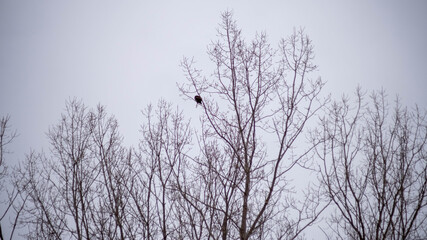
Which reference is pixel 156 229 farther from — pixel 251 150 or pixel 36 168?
pixel 36 168

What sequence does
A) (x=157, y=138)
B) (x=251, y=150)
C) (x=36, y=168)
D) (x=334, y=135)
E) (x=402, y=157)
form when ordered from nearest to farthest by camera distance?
1. (x=251, y=150)
2. (x=402, y=157)
3. (x=334, y=135)
4. (x=157, y=138)
5. (x=36, y=168)

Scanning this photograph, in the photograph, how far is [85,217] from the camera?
4949 mm

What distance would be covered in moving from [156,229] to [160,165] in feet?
3.89

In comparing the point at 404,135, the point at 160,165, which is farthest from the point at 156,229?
the point at 404,135

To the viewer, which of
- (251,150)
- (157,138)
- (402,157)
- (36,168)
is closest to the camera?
(251,150)

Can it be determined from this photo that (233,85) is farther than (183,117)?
No

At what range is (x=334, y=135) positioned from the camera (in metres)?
5.20

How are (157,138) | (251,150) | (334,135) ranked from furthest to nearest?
(157,138) → (334,135) → (251,150)

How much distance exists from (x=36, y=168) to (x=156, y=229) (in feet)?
13.1

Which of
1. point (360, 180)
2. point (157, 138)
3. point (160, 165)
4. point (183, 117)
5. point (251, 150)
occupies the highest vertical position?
point (183, 117)

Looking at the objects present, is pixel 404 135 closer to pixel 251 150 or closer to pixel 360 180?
pixel 360 180

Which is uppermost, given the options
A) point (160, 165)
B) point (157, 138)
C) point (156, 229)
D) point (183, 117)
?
point (183, 117)

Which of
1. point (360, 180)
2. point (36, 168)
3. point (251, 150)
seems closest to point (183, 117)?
point (251, 150)

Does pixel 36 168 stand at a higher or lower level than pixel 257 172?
higher
